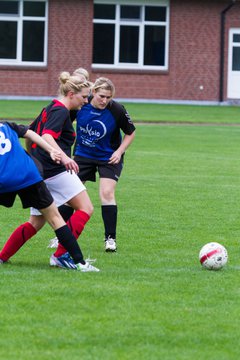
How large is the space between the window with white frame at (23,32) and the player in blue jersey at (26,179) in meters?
32.1

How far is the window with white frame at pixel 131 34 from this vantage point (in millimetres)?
40656

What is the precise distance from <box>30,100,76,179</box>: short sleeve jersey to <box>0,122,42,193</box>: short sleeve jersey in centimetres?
65

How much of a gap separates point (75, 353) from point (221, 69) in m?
35.8

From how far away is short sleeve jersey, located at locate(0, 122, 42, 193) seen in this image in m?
8.20

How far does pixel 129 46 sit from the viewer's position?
4106 centimetres

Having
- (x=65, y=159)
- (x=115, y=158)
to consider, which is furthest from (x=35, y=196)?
(x=115, y=158)

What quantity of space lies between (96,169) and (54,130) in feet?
5.72

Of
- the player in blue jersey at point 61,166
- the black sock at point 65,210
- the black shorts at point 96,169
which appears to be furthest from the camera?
the black shorts at point 96,169

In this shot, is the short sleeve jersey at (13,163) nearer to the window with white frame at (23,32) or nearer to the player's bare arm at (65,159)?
the player's bare arm at (65,159)

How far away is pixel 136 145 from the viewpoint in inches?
903

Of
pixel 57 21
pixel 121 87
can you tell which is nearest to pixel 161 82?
pixel 121 87

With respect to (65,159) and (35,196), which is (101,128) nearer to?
(65,159)

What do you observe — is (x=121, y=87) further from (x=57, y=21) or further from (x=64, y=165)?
(x=64, y=165)

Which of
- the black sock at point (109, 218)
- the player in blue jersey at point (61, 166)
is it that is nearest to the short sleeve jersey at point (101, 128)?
the black sock at point (109, 218)
